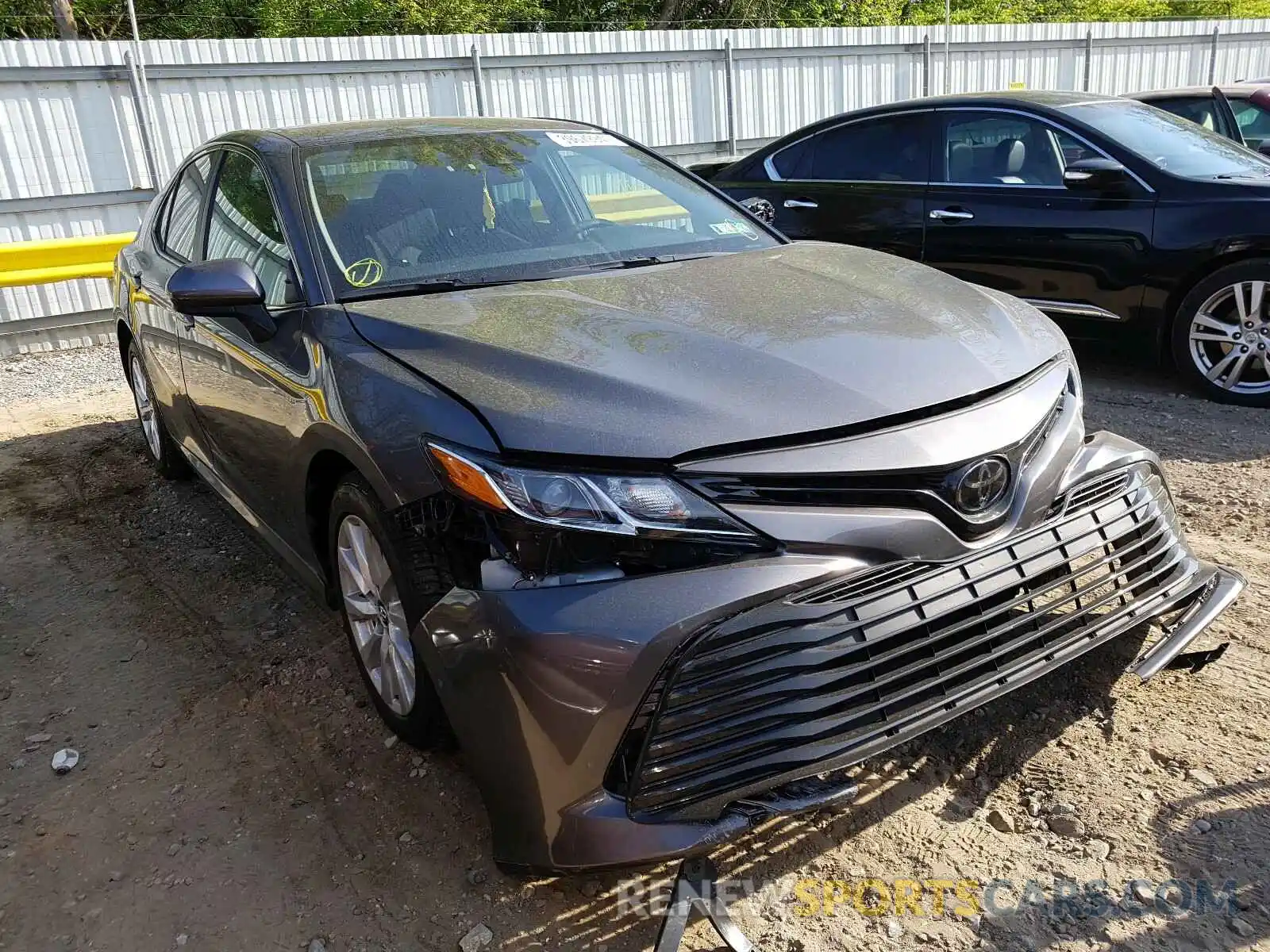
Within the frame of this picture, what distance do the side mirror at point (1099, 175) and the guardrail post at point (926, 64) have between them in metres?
9.68

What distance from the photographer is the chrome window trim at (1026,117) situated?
539 cm

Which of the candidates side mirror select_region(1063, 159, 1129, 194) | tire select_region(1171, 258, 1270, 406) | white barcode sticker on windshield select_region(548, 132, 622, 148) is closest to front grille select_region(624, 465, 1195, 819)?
white barcode sticker on windshield select_region(548, 132, 622, 148)

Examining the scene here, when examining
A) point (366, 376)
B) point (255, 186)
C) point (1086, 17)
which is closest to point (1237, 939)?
point (366, 376)

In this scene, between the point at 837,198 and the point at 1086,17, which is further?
the point at 1086,17

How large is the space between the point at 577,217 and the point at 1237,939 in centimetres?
267

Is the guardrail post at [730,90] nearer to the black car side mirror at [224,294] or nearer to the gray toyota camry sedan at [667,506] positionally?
the gray toyota camry sedan at [667,506]

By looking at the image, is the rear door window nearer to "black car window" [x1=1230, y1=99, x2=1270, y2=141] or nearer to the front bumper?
"black car window" [x1=1230, y1=99, x2=1270, y2=141]

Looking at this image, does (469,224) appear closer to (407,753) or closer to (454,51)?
(407,753)

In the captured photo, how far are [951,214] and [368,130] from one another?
3728 millimetres

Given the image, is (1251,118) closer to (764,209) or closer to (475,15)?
(764,209)

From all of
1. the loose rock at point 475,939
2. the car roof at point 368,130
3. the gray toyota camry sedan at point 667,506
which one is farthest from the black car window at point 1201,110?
the loose rock at point 475,939

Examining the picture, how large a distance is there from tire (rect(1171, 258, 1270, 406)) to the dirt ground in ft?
5.79

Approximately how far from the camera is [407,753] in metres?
2.85

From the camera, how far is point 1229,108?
756 centimetres
